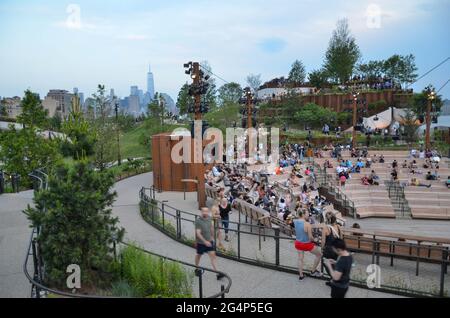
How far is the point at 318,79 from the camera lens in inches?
2773

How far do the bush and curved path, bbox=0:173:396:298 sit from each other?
0.73m

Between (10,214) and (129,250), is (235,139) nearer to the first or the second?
(10,214)

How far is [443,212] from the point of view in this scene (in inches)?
884

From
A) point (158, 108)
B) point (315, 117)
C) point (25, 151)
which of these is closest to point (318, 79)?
point (315, 117)

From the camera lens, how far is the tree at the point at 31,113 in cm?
2822

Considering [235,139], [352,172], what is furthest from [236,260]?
[235,139]

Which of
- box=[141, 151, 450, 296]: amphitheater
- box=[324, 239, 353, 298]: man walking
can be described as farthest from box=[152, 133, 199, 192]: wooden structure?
box=[324, 239, 353, 298]: man walking

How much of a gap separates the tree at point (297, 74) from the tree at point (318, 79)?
2268 mm

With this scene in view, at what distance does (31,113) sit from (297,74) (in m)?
55.3

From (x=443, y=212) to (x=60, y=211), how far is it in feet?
73.2

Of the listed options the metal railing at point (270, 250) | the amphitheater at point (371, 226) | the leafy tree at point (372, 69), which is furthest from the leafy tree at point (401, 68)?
the metal railing at point (270, 250)

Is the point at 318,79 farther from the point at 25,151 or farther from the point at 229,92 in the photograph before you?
the point at 25,151

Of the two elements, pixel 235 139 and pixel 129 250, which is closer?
pixel 129 250

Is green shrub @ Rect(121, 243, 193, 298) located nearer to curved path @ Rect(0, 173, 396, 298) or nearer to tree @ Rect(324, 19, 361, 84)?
curved path @ Rect(0, 173, 396, 298)
